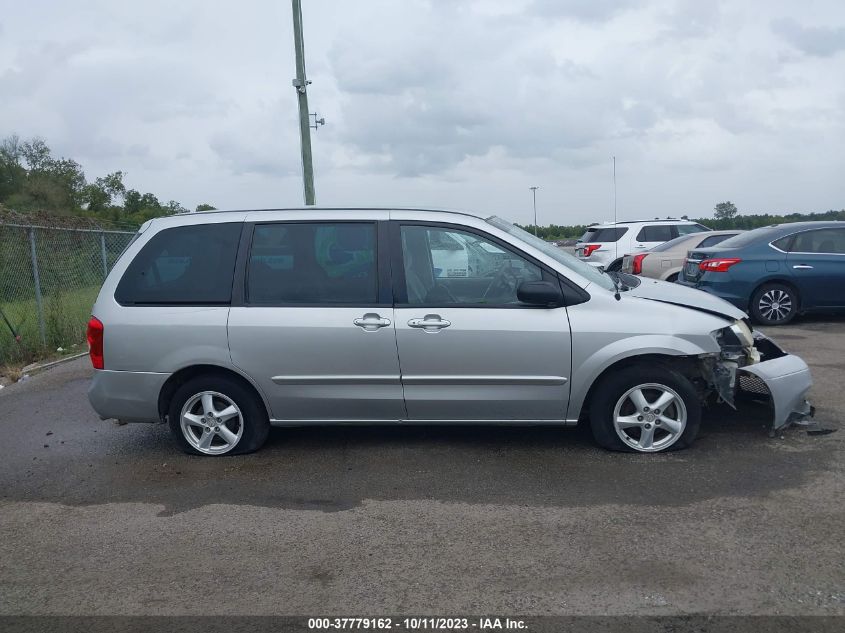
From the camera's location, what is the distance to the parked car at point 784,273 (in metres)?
10.5

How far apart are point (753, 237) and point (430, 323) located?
756 centimetres

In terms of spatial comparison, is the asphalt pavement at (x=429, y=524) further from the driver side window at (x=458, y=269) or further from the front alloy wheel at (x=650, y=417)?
the driver side window at (x=458, y=269)

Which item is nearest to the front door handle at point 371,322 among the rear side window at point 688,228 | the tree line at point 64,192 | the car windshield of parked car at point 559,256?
the car windshield of parked car at point 559,256

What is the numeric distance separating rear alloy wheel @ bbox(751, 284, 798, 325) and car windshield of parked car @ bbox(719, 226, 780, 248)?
695 mm

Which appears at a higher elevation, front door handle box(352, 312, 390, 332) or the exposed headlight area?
front door handle box(352, 312, 390, 332)

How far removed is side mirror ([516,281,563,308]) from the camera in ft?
16.8

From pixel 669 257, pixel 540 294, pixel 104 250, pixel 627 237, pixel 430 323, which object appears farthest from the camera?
pixel 627 237

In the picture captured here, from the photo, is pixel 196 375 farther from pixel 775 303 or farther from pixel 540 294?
pixel 775 303

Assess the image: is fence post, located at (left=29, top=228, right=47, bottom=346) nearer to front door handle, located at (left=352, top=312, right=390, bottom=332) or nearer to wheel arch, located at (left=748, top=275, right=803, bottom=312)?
front door handle, located at (left=352, top=312, right=390, bottom=332)

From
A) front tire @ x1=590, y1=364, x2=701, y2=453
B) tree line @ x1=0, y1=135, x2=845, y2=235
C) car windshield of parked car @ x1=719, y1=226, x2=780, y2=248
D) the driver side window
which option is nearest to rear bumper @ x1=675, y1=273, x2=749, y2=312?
car windshield of parked car @ x1=719, y1=226, x2=780, y2=248

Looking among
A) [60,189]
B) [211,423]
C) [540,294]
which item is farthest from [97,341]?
[60,189]

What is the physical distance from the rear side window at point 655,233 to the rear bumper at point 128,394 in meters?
13.7

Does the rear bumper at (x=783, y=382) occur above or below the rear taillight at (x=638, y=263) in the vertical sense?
below

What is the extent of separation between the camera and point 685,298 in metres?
5.66
